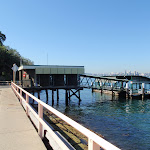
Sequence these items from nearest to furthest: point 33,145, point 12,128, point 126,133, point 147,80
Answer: point 33,145 → point 12,128 → point 126,133 → point 147,80

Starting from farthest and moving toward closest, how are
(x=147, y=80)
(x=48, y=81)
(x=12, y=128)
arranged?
(x=147, y=80), (x=48, y=81), (x=12, y=128)

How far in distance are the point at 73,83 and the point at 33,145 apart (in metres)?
27.3

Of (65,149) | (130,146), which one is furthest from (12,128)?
(130,146)

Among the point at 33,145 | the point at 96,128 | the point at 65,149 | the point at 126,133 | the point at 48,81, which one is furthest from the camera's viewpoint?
the point at 48,81

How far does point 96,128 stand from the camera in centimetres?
1559

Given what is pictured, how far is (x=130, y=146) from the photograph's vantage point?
463 inches

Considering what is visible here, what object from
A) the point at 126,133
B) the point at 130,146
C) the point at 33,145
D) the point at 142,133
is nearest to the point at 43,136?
the point at 33,145

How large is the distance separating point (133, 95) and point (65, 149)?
129ft

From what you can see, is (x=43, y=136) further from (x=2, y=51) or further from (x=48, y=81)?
(x=2, y=51)

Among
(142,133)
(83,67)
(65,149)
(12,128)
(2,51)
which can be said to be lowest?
(142,133)

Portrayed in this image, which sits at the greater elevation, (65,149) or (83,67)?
(83,67)

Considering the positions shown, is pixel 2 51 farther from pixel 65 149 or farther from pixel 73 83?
pixel 65 149

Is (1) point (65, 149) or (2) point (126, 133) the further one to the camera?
(2) point (126, 133)

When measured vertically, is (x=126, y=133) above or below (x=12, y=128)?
below
